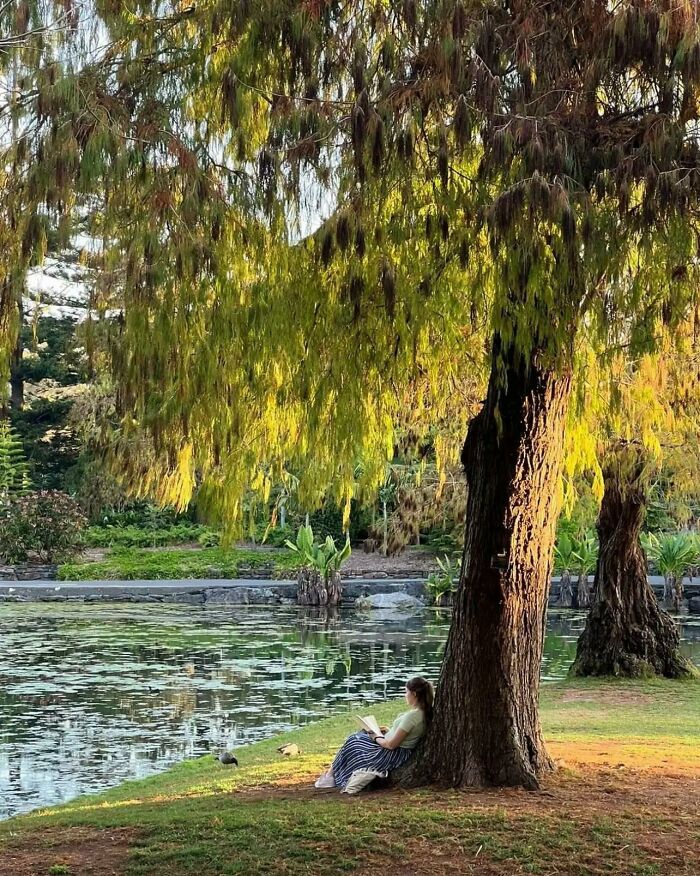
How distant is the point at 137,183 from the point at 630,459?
809 centimetres

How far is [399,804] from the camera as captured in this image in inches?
234

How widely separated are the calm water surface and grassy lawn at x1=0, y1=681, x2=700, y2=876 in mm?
1958

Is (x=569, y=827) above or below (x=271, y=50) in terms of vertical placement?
below

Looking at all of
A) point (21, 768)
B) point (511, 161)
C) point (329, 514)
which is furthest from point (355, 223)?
point (329, 514)

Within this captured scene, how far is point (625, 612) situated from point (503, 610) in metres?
7.08

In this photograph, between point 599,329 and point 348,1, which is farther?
point 348,1

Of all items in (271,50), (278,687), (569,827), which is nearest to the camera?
(271,50)

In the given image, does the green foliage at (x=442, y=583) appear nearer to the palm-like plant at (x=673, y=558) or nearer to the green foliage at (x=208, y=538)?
the palm-like plant at (x=673, y=558)

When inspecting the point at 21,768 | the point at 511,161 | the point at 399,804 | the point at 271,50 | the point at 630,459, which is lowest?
the point at 21,768

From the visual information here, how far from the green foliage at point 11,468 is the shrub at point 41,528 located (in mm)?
2800

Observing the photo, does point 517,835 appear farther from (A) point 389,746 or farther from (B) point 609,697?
(B) point 609,697

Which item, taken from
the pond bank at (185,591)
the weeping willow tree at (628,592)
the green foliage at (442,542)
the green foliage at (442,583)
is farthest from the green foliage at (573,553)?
the weeping willow tree at (628,592)

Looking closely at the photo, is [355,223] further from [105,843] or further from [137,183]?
[105,843]

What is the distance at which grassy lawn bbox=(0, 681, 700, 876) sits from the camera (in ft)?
16.4
